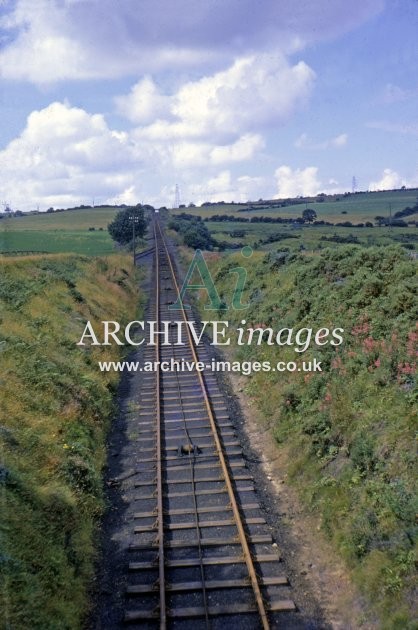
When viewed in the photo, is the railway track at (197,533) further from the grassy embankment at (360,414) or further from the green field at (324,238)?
the green field at (324,238)

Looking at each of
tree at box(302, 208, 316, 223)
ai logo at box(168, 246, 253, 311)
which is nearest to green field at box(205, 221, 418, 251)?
ai logo at box(168, 246, 253, 311)

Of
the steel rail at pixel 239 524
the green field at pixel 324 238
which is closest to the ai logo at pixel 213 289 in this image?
the green field at pixel 324 238

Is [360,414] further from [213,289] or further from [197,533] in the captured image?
[213,289]

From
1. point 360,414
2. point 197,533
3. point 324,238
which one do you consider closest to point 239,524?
point 197,533

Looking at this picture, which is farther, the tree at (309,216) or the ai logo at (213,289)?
the tree at (309,216)

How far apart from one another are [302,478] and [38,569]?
6.32 m

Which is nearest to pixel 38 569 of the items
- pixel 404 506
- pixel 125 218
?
pixel 404 506

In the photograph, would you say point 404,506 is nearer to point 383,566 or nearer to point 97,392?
point 383,566

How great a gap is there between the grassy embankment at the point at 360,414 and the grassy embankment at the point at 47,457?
4921 mm

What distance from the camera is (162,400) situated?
58.6ft

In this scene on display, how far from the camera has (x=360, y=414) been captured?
40.4ft

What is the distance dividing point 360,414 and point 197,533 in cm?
466

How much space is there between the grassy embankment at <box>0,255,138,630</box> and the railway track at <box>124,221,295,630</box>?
112 centimetres

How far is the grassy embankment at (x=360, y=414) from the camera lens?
9.05m
